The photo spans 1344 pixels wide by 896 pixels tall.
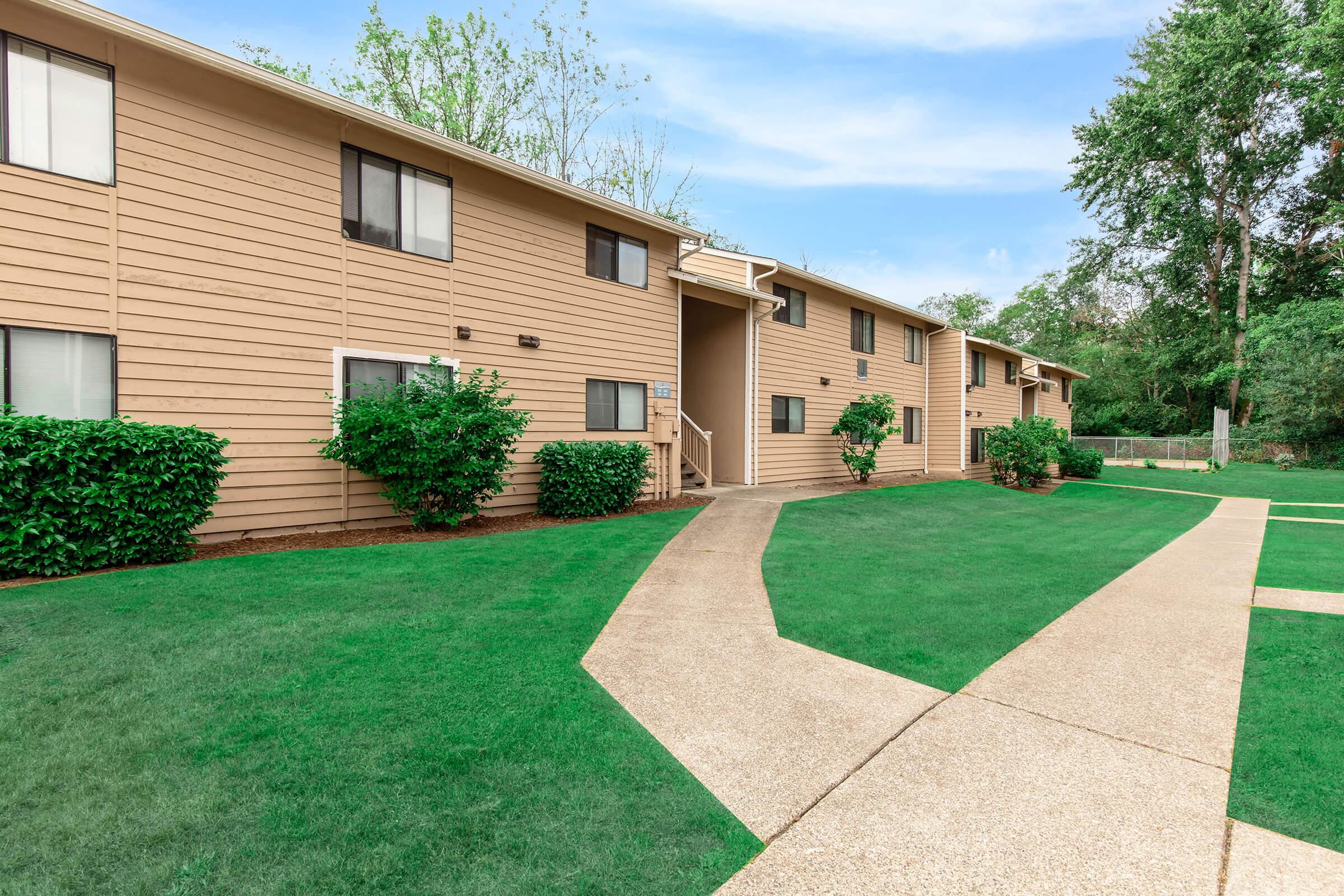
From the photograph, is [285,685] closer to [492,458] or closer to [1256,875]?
[1256,875]

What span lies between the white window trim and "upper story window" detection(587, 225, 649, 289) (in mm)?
3438

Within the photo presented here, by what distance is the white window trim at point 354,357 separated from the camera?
754cm

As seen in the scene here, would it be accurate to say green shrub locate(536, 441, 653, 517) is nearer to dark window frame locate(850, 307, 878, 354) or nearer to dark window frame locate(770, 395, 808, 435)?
dark window frame locate(770, 395, 808, 435)

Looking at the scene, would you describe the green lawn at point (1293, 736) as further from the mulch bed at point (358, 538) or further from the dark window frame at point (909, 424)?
the dark window frame at point (909, 424)

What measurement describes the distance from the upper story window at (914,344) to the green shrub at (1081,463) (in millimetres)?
5776

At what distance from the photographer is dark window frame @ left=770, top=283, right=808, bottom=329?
14.3m

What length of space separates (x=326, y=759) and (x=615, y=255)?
9.63 m

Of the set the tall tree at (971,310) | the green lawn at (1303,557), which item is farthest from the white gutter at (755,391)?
the tall tree at (971,310)

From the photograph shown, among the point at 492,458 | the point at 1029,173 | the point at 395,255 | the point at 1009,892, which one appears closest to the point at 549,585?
the point at 492,458

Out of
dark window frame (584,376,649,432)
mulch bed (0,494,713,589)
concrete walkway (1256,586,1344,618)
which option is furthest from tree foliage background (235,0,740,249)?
concrete walkway (1256,586,1344,618)

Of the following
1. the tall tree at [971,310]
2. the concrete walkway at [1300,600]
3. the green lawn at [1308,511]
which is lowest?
the green lawn at [1308,511]

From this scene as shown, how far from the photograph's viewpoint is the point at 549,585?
17.0 feet

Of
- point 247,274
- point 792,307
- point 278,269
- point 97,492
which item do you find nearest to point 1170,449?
point 792,307

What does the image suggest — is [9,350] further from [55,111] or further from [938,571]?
[938,571]
